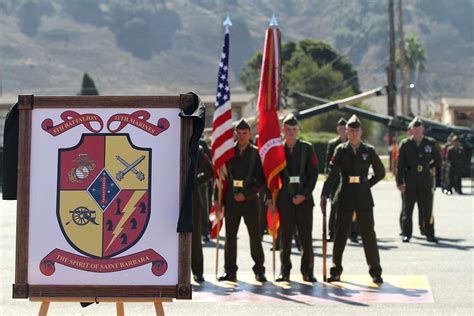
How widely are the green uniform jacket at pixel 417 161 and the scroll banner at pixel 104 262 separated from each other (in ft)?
34.4

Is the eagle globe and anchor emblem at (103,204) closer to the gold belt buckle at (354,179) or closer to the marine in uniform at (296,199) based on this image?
the marine in uniform at (296,199)

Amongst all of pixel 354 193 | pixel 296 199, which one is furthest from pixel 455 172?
pixel 296 199

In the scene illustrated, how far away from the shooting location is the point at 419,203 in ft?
56.4

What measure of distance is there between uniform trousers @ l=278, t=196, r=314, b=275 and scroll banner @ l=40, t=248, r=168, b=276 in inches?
222

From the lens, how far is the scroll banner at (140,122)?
22.8 feet

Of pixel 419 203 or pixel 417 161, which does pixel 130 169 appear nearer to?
pixel 417 161

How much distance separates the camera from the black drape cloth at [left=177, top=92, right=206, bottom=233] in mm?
6797

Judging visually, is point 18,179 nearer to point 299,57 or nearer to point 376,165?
point 376,165

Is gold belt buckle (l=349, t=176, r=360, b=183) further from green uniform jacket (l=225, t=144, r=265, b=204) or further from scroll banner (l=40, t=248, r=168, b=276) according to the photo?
scroll banner (l=40, t=248, r=168, b=276)

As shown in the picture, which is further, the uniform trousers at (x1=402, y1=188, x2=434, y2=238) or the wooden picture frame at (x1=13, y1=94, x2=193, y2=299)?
the uniform trousers at (x1=402, y1=188, x2=434, y2=238)

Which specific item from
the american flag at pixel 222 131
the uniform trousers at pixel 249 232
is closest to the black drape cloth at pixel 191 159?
the american flag at pixel 222 131

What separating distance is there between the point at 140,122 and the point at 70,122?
449 millimetres

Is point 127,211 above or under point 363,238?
above

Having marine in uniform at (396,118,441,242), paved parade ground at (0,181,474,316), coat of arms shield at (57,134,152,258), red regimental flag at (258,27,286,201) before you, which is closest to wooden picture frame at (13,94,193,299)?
coat of arms shield at (57,134,152,258)
